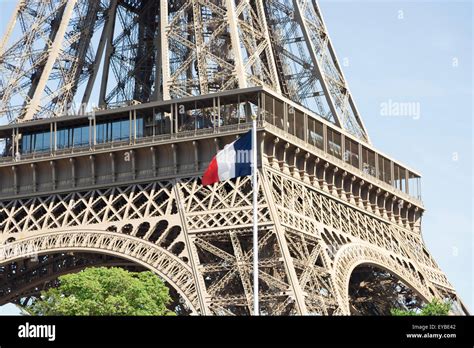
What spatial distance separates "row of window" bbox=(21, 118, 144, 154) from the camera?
71812mm

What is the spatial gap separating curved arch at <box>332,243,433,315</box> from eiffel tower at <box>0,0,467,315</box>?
130 millimetres

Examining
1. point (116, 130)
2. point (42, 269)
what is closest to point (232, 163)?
point (116, 130)

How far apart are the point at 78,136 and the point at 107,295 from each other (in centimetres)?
1370

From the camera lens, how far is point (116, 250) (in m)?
67.0

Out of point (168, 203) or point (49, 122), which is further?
point (49, 122)

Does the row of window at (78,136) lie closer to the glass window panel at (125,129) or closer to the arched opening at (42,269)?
the glass window panel at (125,129)

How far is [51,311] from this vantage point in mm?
60719

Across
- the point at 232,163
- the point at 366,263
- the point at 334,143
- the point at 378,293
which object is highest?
the point at 334,143

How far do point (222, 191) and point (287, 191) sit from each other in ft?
11.3

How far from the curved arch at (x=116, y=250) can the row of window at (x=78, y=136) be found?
582cm

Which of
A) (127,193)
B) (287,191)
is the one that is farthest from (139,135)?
(287,191)

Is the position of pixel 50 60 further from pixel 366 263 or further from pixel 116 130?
pixel 366 263

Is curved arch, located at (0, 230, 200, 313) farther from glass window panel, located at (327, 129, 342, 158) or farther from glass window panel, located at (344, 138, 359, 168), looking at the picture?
glass window panel, located at (344, 138, 359, 168)
